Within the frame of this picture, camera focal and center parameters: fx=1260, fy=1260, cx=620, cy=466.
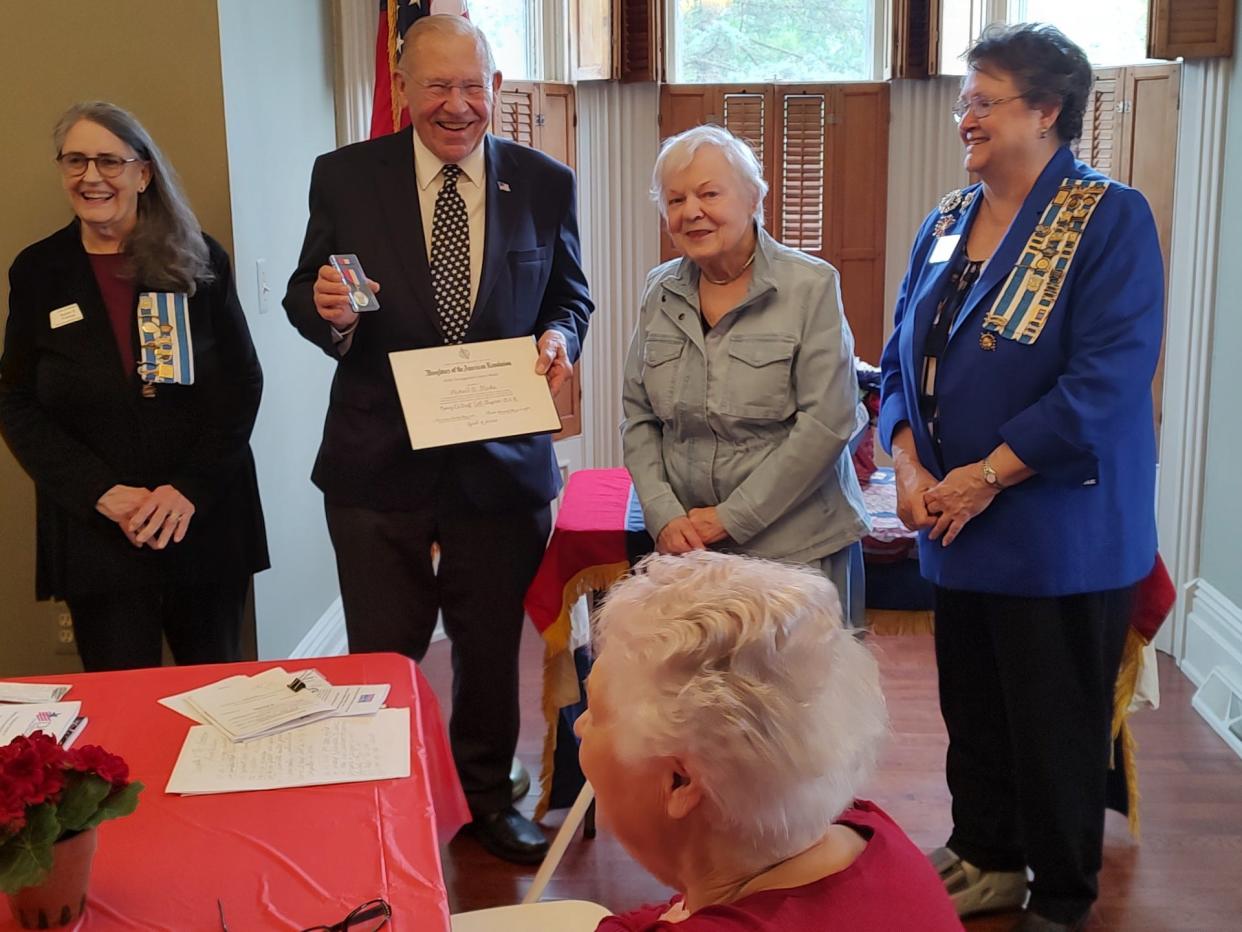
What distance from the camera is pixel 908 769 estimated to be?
3.36 m

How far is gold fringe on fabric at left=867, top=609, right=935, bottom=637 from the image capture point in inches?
119

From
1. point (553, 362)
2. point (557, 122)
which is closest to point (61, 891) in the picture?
point (553, 362)

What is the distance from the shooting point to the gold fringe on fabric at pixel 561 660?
2.79 m

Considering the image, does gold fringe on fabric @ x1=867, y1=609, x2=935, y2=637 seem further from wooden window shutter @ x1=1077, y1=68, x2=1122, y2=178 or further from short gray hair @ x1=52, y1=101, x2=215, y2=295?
wooden window shutter @ x1=1077, y1=68, x2=1122, y2=178

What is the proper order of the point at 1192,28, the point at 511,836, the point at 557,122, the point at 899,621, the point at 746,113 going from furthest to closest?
the point at 746,113 → the point at 557,122 → the point at 1192,28 → the point at 899,621 → the point at 511,836

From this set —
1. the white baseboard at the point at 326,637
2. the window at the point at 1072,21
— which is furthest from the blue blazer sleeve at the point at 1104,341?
the window at the point at 1072,21

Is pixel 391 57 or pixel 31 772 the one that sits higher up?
pixel 391 57

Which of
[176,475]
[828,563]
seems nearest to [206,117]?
[176,475]

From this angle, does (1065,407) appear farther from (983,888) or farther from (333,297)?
(333,297)

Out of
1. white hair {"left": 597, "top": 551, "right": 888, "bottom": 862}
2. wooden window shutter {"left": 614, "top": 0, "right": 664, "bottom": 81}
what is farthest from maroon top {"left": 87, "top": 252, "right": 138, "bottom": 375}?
wooden window shutter {"left": 614, "top": 0, "right": 664, "bottom": 81}

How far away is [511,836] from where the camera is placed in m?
2.87

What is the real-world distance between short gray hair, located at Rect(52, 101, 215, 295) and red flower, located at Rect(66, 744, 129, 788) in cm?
150

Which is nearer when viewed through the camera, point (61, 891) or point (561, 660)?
point (61, 891)

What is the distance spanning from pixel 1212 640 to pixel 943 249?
1.99 m
